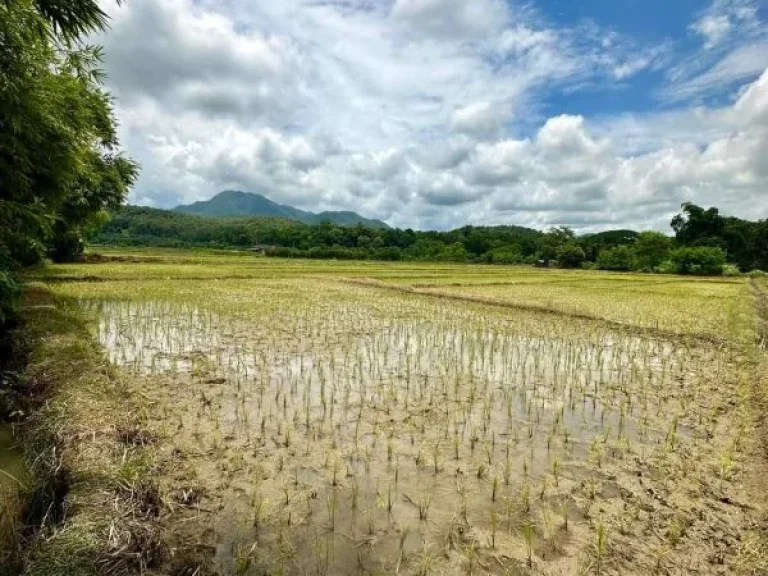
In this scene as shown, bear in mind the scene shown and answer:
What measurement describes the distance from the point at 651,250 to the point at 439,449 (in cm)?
7043

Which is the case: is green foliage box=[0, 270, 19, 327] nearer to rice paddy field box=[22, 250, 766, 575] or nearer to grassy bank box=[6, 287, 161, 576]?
grassy bank box=[6, 287, 161, 576]

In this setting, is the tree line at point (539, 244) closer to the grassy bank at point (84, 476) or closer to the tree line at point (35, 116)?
the tree line at point (35, 116)

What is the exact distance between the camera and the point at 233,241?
10206 cm

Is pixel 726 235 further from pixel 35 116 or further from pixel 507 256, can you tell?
pixel 35 116

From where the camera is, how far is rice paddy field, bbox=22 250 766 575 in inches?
134

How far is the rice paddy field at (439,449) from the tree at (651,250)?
196ft

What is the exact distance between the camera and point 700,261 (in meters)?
53.5

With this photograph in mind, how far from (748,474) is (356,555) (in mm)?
4047

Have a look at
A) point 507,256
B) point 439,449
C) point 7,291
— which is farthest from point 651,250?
point 7,291

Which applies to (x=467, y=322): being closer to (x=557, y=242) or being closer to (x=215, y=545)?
(x=215, y=545)

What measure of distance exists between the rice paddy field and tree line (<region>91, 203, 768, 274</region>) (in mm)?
46154

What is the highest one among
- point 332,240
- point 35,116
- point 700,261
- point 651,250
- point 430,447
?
point 35,116

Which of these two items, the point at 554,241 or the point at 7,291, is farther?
the point at 554,241

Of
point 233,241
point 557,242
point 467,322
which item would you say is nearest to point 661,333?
point 467,322
